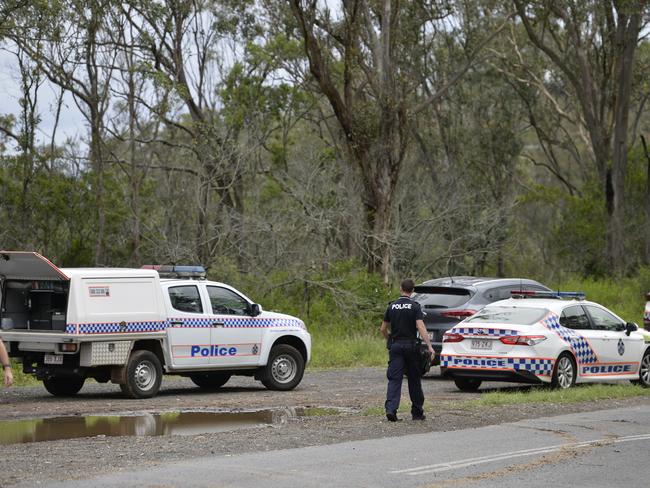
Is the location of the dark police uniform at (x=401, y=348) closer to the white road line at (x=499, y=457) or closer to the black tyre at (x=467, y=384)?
the white road line at (x=499, y=457)

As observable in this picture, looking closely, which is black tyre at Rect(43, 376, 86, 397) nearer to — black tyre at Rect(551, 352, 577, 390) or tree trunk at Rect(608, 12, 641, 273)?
black tyre at Rect(551, 352, 577, 390)

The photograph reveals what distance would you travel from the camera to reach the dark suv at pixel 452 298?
1984 centimetres

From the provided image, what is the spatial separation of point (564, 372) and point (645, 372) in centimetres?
270

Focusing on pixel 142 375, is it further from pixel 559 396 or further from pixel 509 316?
pixel 559 396

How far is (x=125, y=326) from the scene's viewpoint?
1627 cm

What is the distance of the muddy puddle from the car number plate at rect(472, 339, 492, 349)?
3159mm

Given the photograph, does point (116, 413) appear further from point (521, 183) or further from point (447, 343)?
point (521, 183)

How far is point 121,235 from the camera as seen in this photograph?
126 ft

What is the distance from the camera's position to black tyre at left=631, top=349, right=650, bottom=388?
63.8 ft

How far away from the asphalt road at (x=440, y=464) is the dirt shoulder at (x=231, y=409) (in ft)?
1.52

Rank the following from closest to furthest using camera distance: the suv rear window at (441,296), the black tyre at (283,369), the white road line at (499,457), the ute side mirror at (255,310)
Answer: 1. the white road line at (499,457)
2. the ute side mirror at (255,310)
3. the black tyre at (283,369)
4. the suv rear window at (441,296)

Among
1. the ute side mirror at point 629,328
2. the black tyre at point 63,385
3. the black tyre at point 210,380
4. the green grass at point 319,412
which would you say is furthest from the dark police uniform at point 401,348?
the ute side mirror at point 629,328

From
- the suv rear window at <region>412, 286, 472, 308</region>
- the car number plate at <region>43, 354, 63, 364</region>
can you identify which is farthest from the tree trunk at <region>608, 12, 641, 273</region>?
the car number plate at <region>43, 354, 63, 364</region>

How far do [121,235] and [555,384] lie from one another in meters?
23.7
